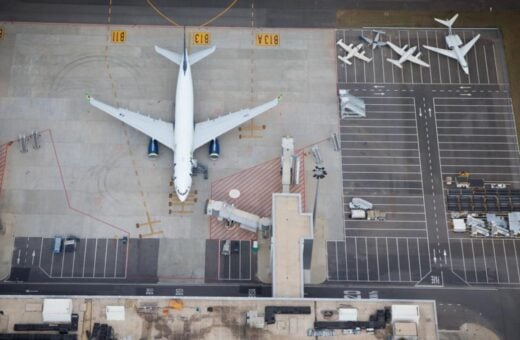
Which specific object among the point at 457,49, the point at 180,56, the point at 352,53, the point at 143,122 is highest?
the point at 457,49

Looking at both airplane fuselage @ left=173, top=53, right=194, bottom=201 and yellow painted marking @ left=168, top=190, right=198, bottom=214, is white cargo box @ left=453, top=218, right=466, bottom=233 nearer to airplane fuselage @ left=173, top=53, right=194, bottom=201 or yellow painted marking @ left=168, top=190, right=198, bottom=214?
yellow painted marking @ left=168, top=190, right=198, bottom=214

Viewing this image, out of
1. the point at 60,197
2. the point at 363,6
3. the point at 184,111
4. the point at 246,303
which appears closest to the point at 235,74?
the point at 184,111

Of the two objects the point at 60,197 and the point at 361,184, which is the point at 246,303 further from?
the point at 60,197

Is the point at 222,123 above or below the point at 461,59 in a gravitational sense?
below

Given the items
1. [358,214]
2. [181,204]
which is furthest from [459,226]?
[181,204]

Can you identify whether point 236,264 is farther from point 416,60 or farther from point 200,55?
point 416,60

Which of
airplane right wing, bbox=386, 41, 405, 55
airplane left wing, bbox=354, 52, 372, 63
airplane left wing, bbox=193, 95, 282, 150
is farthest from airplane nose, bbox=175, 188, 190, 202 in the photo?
airplane right wing, bbox=386, 41, 405, 55
